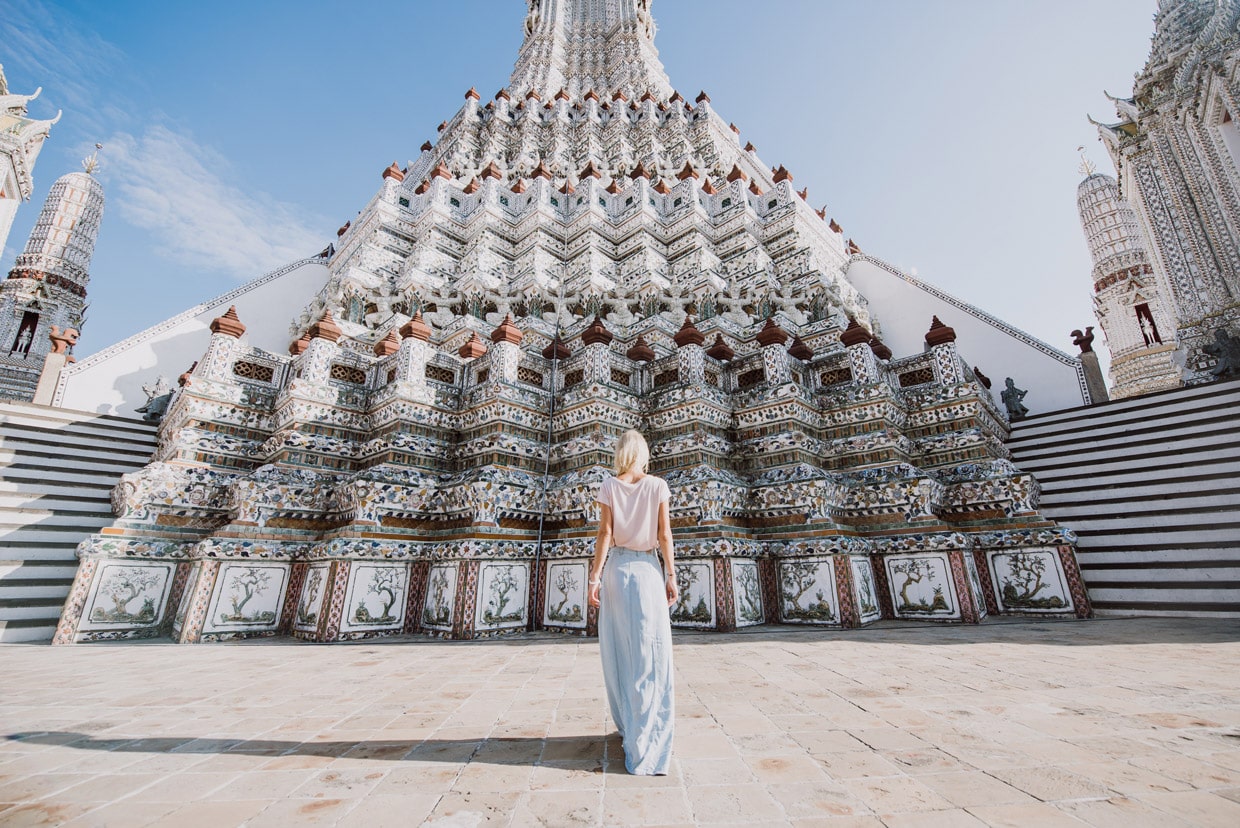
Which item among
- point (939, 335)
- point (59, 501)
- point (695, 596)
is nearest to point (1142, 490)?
point (939, 335)

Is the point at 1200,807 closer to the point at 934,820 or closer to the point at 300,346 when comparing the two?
the point at 934,820

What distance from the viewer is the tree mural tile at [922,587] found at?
6770 mm

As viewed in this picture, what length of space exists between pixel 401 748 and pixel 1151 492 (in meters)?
10.9

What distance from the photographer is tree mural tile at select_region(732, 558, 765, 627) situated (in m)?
6.80

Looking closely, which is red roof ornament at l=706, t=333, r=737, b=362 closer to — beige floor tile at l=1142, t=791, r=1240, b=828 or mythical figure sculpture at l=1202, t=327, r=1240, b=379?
beige floor tile at l=1142, t=791, r=1240, b=828

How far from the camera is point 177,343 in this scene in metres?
13.0

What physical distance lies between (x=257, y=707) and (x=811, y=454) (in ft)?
24.4

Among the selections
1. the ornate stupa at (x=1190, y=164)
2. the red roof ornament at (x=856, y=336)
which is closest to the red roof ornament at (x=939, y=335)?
the red roof ornament at (x=856, y=336)

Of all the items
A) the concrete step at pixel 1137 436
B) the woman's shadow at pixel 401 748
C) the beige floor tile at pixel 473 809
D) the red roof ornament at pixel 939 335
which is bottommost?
the beige floor tile at pixel 473 809

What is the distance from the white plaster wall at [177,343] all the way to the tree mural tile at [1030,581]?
16760 mm

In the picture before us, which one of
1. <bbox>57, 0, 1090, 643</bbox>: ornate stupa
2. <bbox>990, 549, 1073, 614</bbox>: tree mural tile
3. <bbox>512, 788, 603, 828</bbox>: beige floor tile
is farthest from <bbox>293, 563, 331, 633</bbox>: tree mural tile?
<bbox>990, 549, 1073, 614</bbox>: tree mural tile

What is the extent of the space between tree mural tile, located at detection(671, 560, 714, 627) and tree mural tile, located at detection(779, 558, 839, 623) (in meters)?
1.17

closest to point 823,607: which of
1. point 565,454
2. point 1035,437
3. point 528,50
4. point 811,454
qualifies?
point 811,454

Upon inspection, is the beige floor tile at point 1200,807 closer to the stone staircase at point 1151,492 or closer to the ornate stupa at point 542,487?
the ornate stupa at point 542,487
